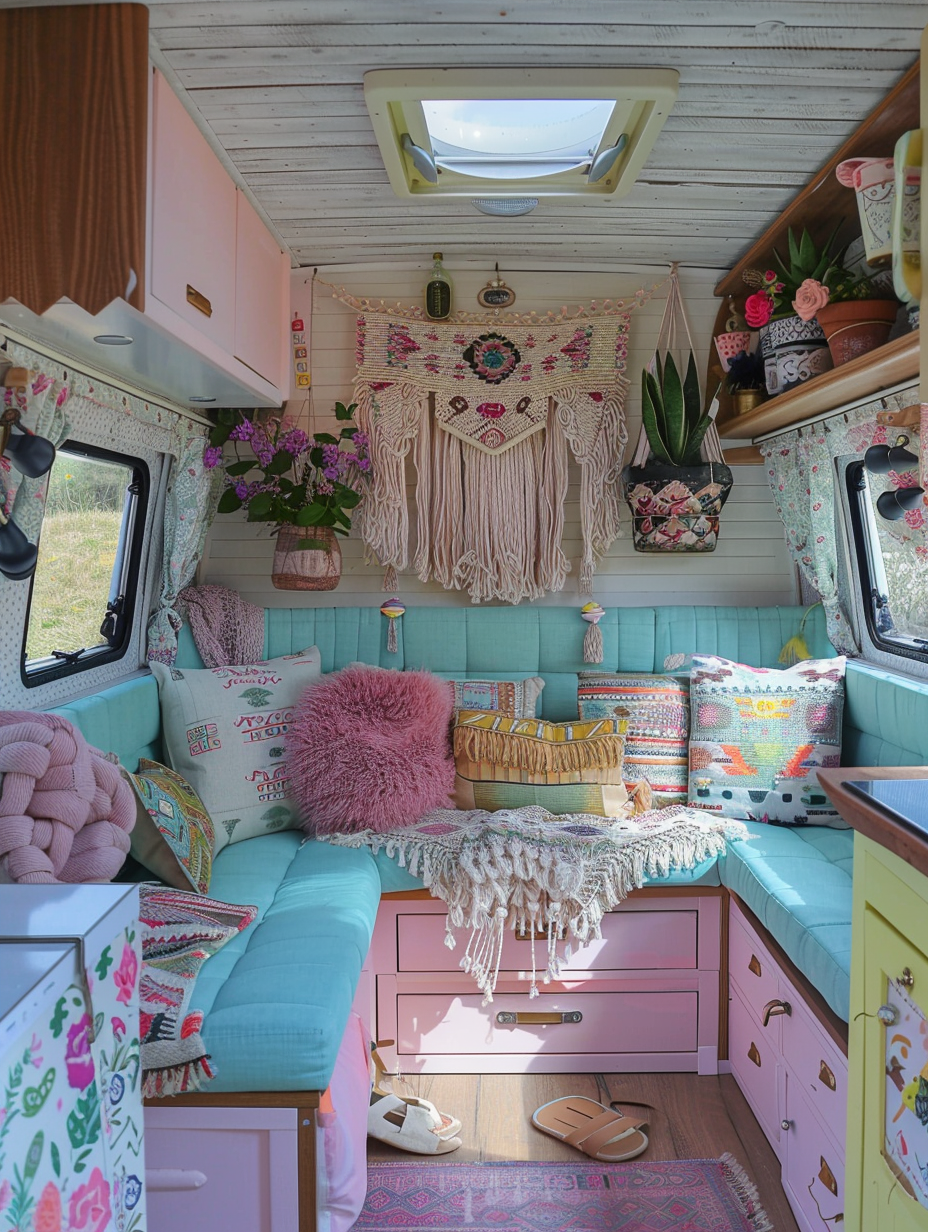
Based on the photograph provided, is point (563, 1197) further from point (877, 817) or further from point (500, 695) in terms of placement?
point (500, 695)

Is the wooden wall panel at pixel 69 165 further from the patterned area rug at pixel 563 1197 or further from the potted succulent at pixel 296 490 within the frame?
the patterned area rug at pixel 563 1197

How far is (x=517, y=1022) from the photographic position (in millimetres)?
2744

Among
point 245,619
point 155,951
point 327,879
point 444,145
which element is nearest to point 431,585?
point 245,619

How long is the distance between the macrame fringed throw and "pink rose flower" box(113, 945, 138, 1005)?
252cm

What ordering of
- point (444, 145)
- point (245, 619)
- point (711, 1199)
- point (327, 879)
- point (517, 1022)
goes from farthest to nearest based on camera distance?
point (245, 619)
point (517, 1022)
point (327, 879)
point (444, 145)
point (711, 1199)

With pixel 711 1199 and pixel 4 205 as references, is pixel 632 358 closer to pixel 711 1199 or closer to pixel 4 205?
pixel 4 205

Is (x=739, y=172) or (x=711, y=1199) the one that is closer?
(x=711, y=1199)

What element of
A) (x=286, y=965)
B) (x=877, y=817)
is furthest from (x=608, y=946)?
(x=877, y=817)

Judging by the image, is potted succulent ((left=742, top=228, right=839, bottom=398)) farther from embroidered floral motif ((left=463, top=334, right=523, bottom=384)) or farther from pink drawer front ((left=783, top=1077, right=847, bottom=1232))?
pink drawer front ((left=783, top=1077, right=847, bottom=1232))

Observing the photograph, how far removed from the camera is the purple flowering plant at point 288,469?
3260 mm

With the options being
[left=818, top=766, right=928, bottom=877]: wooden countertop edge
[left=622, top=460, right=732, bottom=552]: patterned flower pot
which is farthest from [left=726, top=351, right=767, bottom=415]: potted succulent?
[left=818, top=766, right=928, bottom=877]: wooden countertop edge

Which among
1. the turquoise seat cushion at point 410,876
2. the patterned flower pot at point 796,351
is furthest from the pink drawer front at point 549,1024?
the patterned flower pot at point 796,351

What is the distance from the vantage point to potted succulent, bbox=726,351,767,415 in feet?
10.7

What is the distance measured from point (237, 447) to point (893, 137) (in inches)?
91.1
